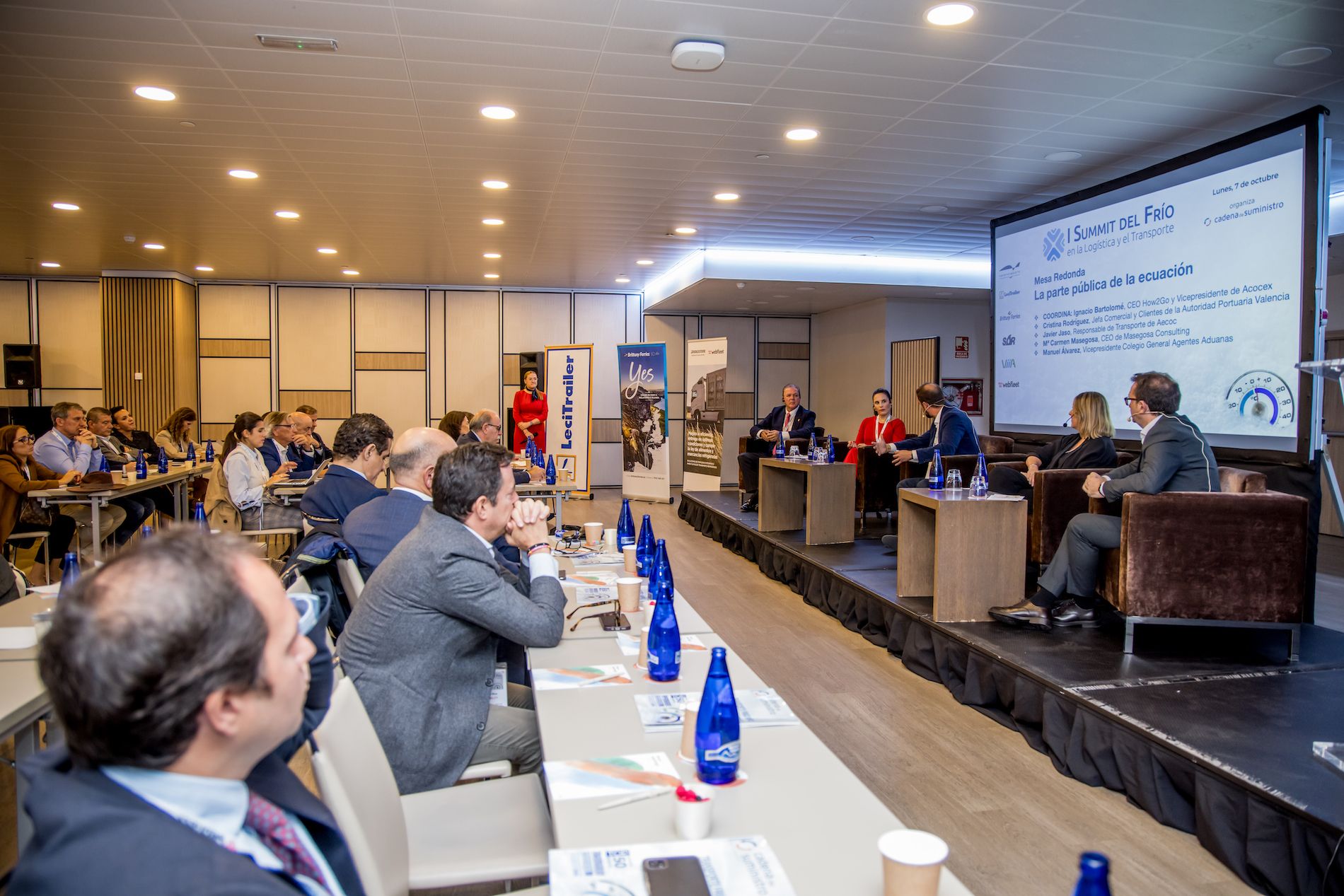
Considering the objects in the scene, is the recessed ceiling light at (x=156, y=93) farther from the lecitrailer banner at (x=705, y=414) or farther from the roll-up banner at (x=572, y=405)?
the lecitrailer banner at (x=705, y=414)

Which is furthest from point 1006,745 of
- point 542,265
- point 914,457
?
point 542,265

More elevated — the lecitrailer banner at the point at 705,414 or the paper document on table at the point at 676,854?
the lecitrailer banner at the point at 705,414

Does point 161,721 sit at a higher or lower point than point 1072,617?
higher

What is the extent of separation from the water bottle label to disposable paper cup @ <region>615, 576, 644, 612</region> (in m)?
1.17

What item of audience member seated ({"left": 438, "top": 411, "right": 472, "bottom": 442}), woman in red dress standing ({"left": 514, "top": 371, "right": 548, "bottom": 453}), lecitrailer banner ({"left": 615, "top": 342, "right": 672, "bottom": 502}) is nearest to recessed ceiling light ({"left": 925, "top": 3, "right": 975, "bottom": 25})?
audience member seated ({"left": 438, "top": 411, "right": 472, "bottom": 442})

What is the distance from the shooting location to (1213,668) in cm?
353

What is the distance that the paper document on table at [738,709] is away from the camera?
67.8 inches

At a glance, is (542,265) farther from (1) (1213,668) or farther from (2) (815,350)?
(1) (1213,668)

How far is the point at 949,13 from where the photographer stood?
346 cm

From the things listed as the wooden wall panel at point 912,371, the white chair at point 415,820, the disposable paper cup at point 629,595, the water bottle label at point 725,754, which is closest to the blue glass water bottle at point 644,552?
the disposable paper cup at point 629,595

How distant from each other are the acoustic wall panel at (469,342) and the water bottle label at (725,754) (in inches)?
439

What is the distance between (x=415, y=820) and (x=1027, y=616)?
3.32m

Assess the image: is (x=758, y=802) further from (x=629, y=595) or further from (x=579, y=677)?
(x=629, y=595)

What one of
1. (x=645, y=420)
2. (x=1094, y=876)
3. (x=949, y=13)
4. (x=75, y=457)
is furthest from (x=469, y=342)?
(x=1094, y=876)
